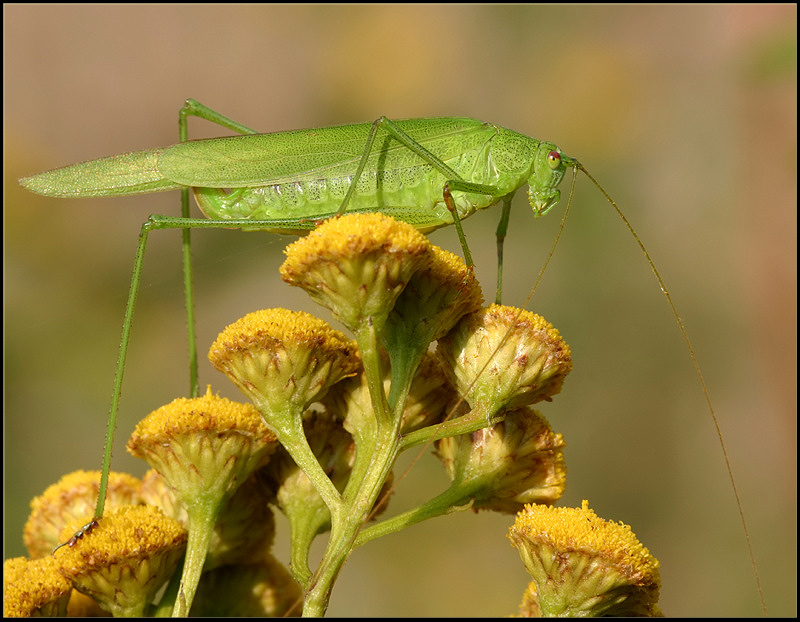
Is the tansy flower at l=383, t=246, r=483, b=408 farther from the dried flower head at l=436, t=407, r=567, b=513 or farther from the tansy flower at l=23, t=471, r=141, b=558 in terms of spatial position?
the tansy flower at l=23, t=471, r=141, b=558

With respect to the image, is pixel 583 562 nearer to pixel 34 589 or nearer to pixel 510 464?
pixel 510 464

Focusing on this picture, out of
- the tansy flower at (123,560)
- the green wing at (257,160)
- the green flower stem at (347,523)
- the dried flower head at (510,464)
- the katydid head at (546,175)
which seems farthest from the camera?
the katydid head at (546,175)

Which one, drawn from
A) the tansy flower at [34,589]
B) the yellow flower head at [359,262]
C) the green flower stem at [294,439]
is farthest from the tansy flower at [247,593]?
the yellow flower head at [359,262]

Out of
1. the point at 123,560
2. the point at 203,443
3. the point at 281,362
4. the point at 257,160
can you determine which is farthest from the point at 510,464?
the point at 257,160

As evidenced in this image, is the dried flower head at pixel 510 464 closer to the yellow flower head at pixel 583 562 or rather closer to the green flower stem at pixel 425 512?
the green flower stem at pixel 425 512

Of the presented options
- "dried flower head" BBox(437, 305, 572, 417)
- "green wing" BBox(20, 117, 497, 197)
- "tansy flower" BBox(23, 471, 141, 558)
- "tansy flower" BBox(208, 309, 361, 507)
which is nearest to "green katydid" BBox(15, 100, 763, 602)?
"green wing" BBox(20, 117, 497, 197)

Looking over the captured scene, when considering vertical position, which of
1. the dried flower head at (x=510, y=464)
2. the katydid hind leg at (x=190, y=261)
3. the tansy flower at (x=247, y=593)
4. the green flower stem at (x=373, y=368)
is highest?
the katydid hind leg at (x=190, y=261)

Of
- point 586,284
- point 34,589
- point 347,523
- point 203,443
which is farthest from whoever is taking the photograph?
point 586,284

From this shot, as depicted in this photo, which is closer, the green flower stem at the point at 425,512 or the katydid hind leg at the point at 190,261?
the green flower stem at the point at 425,512
